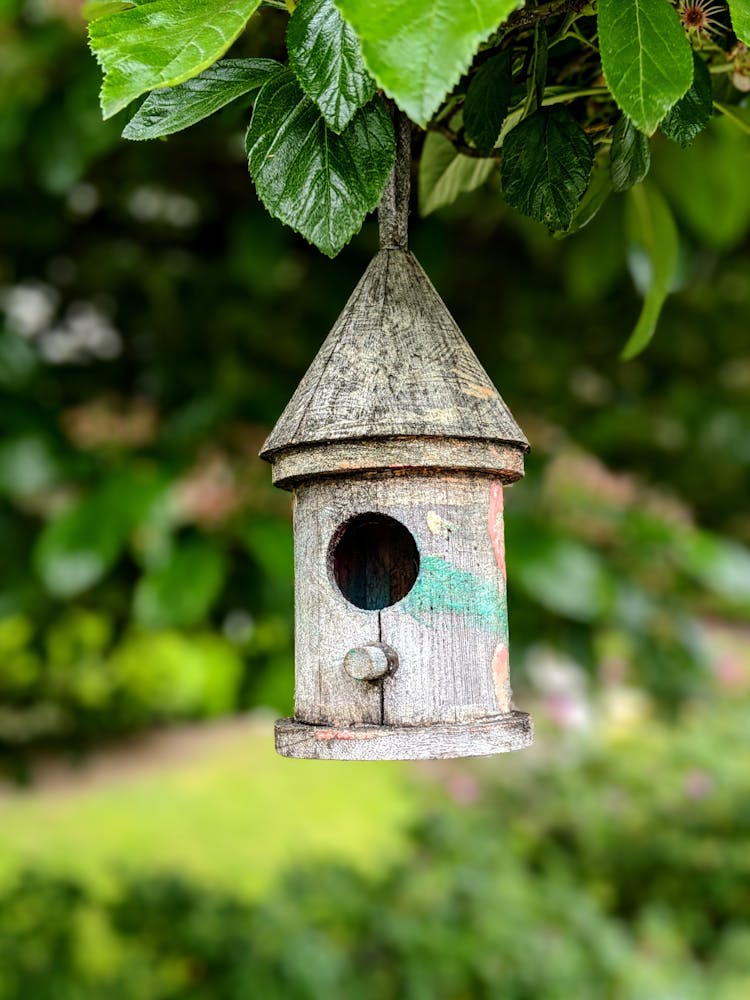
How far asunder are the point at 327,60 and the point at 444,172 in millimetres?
392

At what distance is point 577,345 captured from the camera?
3445 mm

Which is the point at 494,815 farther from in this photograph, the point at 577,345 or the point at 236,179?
the point at 236,179

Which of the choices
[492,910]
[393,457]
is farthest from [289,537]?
[492,910]

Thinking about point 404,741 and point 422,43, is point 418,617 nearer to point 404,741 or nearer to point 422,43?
point 404,741

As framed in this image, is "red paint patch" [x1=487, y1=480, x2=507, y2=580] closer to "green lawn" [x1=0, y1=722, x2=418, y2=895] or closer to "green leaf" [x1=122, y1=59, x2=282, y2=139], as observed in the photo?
"green leaf" [x1=122, y1=59, x2=282, y2=139]

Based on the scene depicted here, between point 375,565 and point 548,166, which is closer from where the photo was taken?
point 548,166

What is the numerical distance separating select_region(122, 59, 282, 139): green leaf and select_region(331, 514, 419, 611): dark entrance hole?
58 cm

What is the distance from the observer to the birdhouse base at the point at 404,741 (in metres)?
0.98

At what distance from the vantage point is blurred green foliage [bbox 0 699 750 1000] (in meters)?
4.07

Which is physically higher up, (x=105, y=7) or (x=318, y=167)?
(x=105, y=7)

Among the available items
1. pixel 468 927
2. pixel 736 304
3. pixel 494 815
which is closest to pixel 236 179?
pixel 736 304

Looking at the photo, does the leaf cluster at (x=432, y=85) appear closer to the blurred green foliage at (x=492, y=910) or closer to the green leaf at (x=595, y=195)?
the green leaf at (x=595, y=195)

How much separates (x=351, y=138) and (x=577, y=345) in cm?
273

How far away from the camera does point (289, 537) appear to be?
224 centimetres
